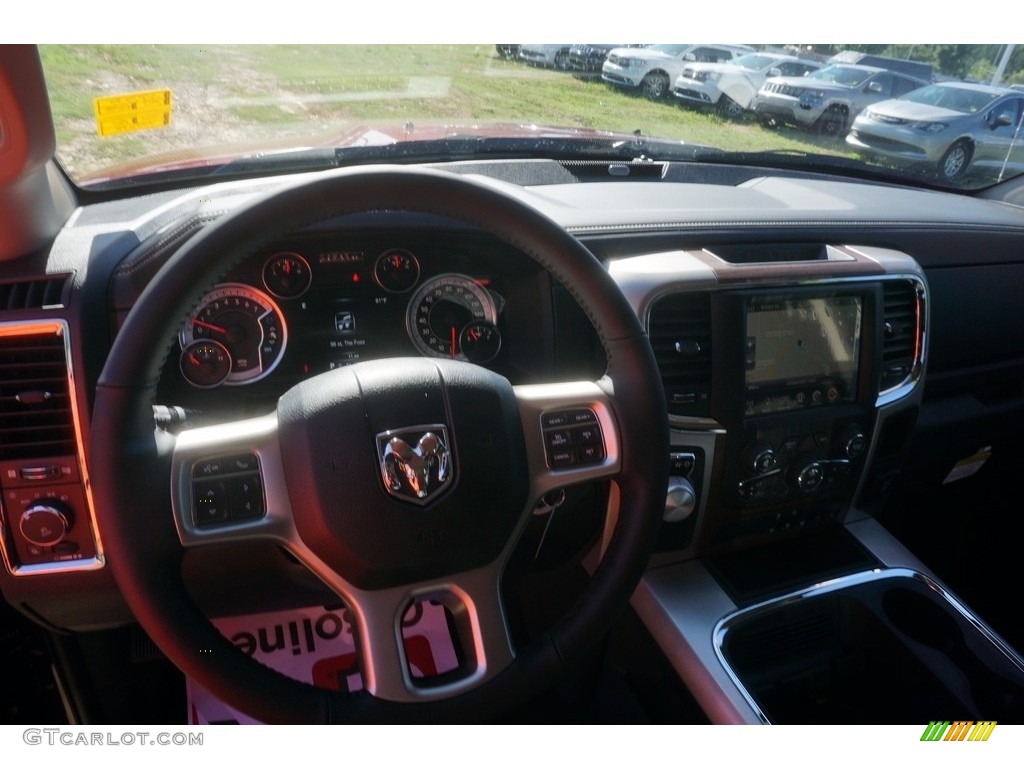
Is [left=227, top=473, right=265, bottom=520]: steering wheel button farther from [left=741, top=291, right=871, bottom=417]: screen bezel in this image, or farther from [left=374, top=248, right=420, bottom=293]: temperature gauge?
[left=741, top=291, right=871, bottom=417]: screen bezel

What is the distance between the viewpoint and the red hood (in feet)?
5.79

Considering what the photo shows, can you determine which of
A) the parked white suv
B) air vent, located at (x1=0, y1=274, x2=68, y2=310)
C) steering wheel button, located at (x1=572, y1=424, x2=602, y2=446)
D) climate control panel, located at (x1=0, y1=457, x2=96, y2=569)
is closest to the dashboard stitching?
the parked white suv

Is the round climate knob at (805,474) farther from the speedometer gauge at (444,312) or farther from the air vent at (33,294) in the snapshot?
the air vent at (33,294)

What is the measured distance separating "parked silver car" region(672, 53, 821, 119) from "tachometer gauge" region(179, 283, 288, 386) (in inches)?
48.6

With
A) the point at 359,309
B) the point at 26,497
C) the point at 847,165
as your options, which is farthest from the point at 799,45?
the point at 26,497

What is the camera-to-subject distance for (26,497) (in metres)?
1.44

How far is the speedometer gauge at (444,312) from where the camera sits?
1.67m

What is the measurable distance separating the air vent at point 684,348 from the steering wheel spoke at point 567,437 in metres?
0.43

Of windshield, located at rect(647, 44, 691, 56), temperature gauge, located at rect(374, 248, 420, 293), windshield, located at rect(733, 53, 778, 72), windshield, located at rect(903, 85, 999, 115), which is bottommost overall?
temperature gauge, located at rect(374, 248, 420, 293)

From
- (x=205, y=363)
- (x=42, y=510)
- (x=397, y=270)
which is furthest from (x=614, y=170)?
Answer: (x=42, y=510)

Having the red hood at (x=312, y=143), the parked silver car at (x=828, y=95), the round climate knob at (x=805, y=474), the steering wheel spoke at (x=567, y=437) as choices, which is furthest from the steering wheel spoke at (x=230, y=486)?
the parked silver car at (x=828, y=95)

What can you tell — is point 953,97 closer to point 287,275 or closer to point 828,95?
point 828,95

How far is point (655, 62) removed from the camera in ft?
6.46

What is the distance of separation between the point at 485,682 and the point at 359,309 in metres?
0.83
